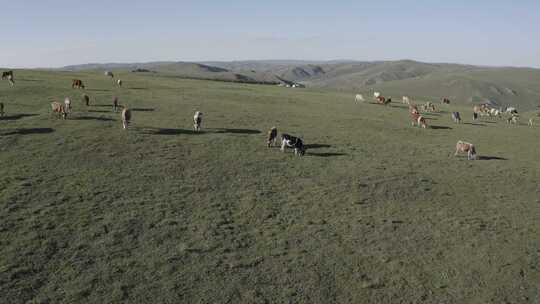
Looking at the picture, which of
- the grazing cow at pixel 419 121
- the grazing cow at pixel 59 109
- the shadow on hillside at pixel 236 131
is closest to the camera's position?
the grazing cow at pixel 59 109

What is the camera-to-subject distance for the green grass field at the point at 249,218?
589 inches

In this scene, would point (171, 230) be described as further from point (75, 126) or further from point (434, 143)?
point (434, 143)

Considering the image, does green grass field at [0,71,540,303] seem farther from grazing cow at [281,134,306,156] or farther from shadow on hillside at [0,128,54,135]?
grazing cow at [281,134,306,156]

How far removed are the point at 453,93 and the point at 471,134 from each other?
4620 inches

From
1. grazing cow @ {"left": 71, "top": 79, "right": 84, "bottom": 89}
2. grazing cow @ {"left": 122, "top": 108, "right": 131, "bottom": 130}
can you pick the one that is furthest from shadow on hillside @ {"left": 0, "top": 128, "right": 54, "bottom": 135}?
grazing cow @ {"left": 71, "top": 79, "right": 84, "bottom": 89}

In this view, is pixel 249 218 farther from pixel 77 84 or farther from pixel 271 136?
pixel 77 84

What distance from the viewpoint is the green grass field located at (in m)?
15.0

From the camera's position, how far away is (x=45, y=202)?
18.9m

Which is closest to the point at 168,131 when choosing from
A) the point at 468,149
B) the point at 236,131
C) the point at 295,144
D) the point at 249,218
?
the point at 236,131

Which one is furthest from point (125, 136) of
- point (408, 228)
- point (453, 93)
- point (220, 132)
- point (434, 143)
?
point (453, 93)

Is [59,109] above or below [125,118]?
above

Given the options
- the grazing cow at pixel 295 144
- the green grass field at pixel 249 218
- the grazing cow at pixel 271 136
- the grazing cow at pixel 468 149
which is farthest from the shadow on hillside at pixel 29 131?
the grazing cow at pixel 468 149

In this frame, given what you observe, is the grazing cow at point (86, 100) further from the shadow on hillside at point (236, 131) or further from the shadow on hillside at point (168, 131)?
the shadow on hillside at point (236, 131)

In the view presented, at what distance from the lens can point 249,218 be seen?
63.4 feet
